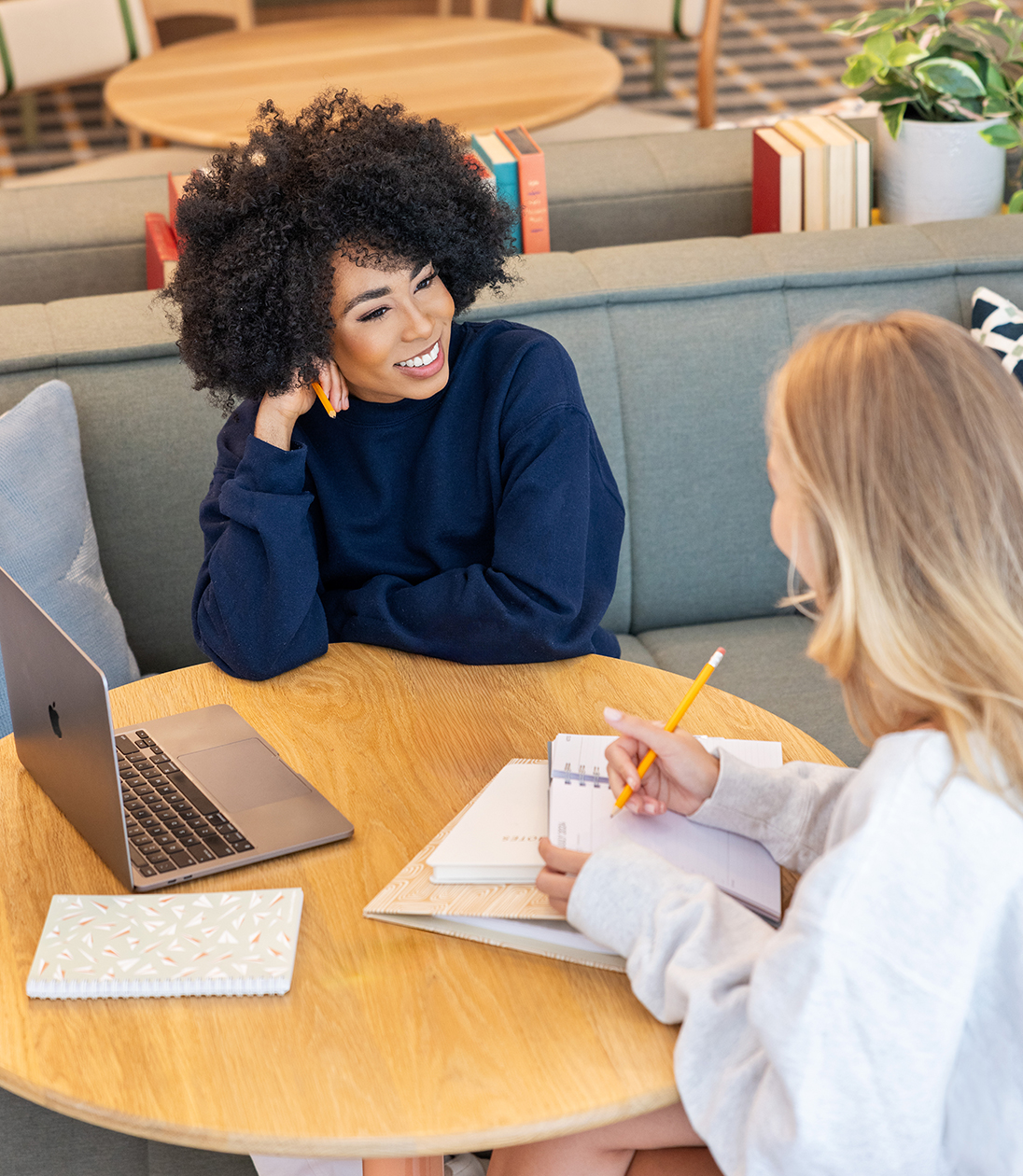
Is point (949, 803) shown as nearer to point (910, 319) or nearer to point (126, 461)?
point (910, 319)

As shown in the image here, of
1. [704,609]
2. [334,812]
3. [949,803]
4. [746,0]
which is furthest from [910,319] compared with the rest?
[746,0]

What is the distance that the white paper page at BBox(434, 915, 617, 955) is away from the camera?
0.99m

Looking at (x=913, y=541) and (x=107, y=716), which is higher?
(x=913, y=541)

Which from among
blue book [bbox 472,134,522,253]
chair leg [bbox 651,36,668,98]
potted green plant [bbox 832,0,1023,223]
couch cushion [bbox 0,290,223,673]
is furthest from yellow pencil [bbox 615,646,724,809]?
chair leg [bbox 651,36,668,98]

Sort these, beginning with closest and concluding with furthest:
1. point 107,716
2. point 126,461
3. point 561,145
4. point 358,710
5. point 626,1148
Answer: point 107,716 < point 626,1148 < point 358,710 < point 126,461 < point 561,145

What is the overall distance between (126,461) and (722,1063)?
130cm

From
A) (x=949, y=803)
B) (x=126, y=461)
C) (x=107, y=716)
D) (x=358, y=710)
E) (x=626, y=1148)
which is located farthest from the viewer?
(x=126, y=461)

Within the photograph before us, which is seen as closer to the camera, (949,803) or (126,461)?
(949,803)

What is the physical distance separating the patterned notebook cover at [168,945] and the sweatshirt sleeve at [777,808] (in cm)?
37

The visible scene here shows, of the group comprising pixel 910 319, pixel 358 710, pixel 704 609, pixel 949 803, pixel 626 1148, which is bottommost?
pixel 704 609

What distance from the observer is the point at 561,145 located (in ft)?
8.68

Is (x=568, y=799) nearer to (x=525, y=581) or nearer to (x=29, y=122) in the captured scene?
(x=525, y=581)

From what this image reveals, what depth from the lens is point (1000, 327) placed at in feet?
6.48

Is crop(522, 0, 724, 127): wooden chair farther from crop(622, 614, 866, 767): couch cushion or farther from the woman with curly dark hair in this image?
the woman with curly dark hair
